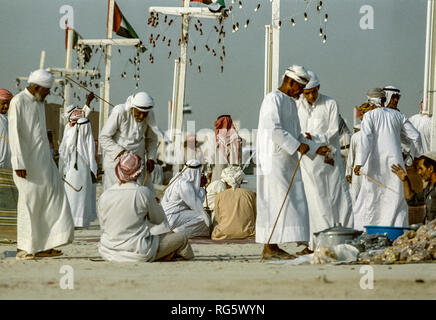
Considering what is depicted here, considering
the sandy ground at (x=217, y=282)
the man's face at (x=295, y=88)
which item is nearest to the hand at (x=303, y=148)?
the man's face at (x=295, y=88)

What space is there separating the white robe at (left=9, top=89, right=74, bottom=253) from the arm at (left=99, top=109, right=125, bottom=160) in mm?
930

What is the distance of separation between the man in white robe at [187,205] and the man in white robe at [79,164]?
6.92 feet

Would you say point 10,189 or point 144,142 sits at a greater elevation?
point 144,142

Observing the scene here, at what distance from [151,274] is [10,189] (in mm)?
3888

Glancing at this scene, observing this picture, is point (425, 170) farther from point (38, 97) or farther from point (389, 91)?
point (38, 97)

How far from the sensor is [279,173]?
793 centimetres

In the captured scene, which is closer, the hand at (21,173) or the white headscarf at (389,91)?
the hand at (21,173)

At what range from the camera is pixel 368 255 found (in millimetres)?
7176

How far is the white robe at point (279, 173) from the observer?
7.82 m

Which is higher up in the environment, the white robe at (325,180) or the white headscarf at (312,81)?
the white headscarf at (312,81)

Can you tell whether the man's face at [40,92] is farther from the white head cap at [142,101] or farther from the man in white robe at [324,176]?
the man in white robe at [324,176]

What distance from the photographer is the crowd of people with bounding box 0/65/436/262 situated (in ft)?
24.2

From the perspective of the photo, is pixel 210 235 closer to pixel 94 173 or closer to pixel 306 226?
pixel 94 173
